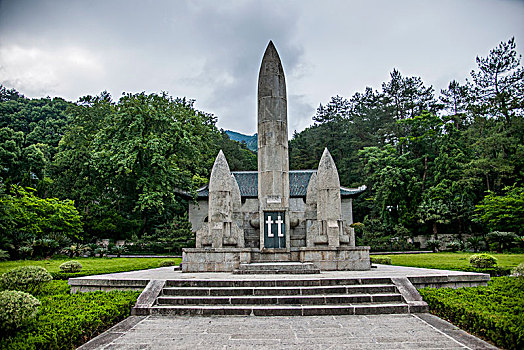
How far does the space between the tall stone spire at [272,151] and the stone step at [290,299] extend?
467 cm

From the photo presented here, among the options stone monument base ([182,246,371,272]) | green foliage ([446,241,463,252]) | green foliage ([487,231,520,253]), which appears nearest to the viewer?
stone monument base ([182,246,371,272])

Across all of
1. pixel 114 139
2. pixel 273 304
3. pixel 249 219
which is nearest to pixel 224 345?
pixel 273 304

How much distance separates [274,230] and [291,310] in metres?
5.23

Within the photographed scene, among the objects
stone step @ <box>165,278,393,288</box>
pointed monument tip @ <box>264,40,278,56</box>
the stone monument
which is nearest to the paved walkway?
stone step @ <box>165,278,393,288</box>

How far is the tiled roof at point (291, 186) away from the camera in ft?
104

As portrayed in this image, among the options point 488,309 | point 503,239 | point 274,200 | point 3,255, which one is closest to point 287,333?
point 488,309

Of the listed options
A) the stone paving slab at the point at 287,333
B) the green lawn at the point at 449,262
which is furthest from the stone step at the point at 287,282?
the green lawn at the point at 449,262

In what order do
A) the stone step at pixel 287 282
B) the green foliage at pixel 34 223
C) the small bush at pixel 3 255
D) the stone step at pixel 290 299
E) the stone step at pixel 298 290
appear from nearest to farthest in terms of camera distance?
the stone step at pixel 290 299, the stone step at pixel 298 290, the stone step at pixel 287 282, the small bush at pixel 3 255, the green foliage at pixel 34 223

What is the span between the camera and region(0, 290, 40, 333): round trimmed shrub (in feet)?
15.2

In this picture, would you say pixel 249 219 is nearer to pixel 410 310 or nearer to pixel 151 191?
pixel 410 310

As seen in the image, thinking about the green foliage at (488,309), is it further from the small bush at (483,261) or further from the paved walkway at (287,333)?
the small bush at (483,261)

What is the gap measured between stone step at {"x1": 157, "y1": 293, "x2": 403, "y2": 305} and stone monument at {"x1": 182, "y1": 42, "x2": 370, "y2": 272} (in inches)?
138

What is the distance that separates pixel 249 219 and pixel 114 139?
16611 millimetres

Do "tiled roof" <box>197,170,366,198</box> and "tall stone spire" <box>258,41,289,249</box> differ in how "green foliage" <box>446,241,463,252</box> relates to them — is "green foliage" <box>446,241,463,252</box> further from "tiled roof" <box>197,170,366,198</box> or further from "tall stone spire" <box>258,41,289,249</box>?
"tall stone spire" <box>258,41,289,249</box>
